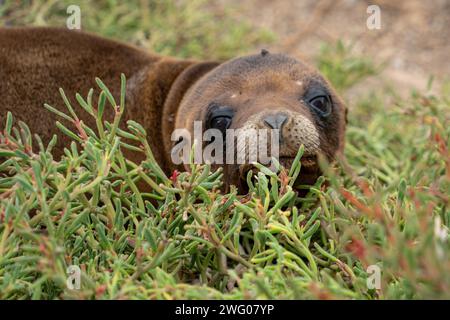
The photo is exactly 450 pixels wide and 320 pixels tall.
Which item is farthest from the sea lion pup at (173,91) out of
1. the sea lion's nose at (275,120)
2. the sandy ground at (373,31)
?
the sandy ground at (373,31)

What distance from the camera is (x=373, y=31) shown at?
25.2 ft

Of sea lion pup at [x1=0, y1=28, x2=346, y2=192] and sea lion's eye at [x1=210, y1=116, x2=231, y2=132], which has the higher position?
sea lion pup at [x1=0, y1=28, x2=346, y2=192]

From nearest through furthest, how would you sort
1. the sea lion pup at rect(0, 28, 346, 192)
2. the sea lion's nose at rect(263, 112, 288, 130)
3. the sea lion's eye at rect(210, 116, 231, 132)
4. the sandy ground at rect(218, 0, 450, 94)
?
the sea lion's nose at rect(263, 112, 288, 130) < the sea lion pup at rect(0, 28, 346, 192) < the sea lion's eye at rect(210, 116, 231, 132) < the sandy ground at rect(218, 0, 450, 94)

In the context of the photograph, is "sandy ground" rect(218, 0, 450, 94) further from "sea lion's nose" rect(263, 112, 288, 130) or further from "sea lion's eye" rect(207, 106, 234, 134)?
"sea lion's nose" rect(263, 112, 288, 130)

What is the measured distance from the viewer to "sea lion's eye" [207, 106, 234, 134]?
4164 mm

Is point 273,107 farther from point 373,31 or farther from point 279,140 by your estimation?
point 373,31

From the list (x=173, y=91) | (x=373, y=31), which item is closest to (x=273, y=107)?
(x=173, y=91)

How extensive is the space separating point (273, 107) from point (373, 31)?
4145mm

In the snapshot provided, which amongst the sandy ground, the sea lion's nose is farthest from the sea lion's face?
the sandy ground

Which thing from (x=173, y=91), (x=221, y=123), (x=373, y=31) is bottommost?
(x=221, y=123)

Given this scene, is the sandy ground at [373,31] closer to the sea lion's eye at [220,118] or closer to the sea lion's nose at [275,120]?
the sea lion's eye at [220,118]

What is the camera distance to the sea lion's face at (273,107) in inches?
148
